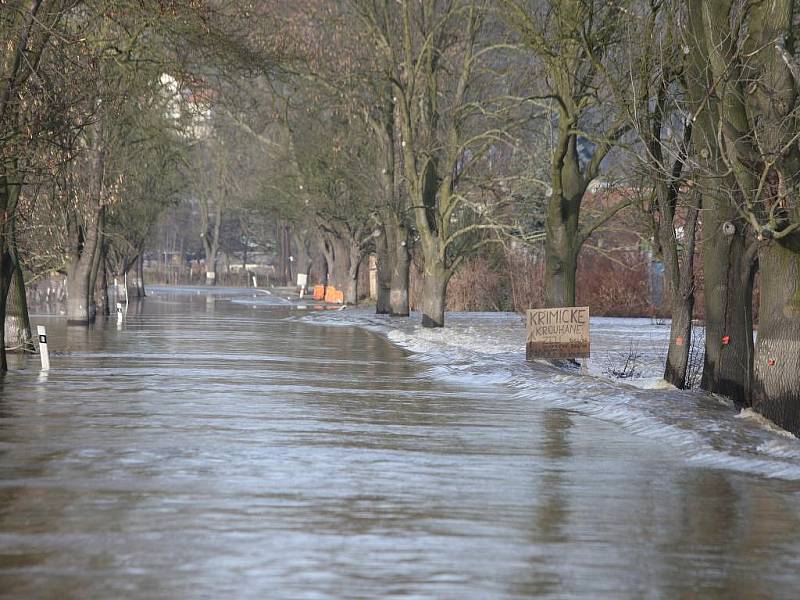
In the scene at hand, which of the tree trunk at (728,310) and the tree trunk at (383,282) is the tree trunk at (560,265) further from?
the tree trunk at (383,282)

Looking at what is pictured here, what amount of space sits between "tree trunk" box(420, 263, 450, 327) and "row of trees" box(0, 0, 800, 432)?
6 cm

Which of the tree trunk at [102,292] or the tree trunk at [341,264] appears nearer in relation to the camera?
the tree trunk at [102,292]

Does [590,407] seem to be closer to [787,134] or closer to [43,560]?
[787,134]

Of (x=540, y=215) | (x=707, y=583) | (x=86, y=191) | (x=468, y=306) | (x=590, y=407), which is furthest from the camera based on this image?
(x=468, y=306)

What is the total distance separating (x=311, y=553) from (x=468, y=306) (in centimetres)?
5381

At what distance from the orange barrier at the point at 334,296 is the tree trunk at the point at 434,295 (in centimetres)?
2609

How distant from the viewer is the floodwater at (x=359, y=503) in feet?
29.3

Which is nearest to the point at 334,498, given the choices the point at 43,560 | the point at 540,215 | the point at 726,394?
the point at 43,560

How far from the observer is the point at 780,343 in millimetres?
18016

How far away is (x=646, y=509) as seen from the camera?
11.9m

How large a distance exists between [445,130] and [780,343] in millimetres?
32660

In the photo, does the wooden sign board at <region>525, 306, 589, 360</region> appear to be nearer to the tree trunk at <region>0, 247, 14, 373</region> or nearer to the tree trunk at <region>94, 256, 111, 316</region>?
the tree trunk at <region>0, 247, 14, 373</region>

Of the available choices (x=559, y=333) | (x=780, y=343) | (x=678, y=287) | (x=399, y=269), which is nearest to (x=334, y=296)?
(x=399, y=269)

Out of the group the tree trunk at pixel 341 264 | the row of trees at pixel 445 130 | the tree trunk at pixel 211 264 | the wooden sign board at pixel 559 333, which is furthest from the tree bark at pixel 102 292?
the tree trunk at pixel 211 264
